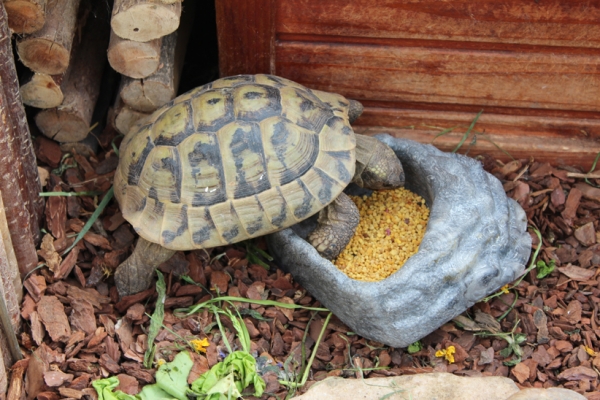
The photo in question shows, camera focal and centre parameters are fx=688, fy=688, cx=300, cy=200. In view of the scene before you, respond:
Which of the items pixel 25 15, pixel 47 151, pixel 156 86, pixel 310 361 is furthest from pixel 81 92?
pixel 310 361

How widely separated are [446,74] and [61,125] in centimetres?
190

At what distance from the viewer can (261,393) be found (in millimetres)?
2719

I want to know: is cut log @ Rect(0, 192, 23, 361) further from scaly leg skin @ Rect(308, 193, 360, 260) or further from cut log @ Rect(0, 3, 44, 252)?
scaly leg skin @ Rect(308, 193, 360, 260)

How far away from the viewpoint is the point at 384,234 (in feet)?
10.6

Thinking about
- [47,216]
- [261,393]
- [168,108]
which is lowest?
[261,393]

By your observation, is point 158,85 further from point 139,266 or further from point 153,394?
point 153,394

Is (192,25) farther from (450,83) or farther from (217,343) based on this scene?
(217,343)

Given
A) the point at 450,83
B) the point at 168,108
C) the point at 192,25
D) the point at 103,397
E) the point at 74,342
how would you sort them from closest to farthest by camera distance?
the point at 103,397 < the point at 74,342 < the point at 168,108 < the point at 450,83 < the point at 192,25

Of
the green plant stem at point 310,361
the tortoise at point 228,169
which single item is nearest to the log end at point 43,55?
the tortoise at point 228,169

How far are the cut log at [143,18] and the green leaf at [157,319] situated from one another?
1.05 m

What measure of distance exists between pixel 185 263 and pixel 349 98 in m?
1.15

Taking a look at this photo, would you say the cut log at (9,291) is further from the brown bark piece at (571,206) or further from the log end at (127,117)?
the brown bark piece at (571,206)

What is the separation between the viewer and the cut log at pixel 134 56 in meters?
2.98

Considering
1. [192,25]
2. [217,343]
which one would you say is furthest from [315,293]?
[192,25]
